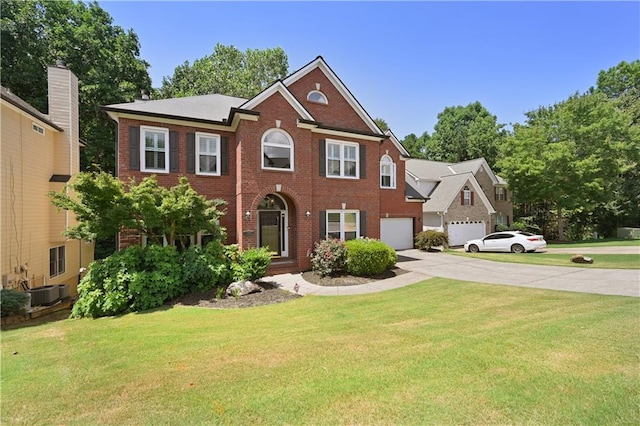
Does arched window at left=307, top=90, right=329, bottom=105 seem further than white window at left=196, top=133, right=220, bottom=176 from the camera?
Yes

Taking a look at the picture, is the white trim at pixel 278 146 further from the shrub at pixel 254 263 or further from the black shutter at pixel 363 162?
the black shutter at pixel 363 162

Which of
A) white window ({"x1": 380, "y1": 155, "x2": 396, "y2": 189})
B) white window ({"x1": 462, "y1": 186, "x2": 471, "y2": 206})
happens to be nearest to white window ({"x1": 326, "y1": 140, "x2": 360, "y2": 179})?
white window ({"x1": 380, "y1": 155, "x2": 396, "y2": 189})

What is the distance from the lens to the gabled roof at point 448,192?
23469 mm

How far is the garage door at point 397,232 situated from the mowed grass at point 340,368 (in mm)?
12530

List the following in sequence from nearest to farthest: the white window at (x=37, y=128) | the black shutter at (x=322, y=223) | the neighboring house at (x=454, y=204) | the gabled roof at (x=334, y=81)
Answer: the white window at (x=37, y=128)
the black shutter at (x=322, y=223)
the gabled roof at (x=334, y=81)
the neighboring house at (x=454, y=204)

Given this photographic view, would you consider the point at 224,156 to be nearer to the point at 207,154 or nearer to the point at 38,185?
the point at 207,154

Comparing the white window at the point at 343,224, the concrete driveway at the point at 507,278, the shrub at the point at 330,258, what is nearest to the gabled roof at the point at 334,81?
the white window at the point at 343,224

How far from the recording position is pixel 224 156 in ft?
42.9

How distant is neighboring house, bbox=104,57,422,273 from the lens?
11906mm

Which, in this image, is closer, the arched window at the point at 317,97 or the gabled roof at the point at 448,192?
the arched window at the point at 317,97

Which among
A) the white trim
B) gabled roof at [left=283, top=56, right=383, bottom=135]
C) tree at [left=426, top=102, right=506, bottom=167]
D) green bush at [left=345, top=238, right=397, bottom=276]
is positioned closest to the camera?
green bush at [left=345, top=238, right=397, bottom=276]

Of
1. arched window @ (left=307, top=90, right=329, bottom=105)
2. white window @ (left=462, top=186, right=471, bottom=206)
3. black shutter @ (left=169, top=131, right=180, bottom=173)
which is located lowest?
white window @ (left=462, top=186, right=471, bottom=206)

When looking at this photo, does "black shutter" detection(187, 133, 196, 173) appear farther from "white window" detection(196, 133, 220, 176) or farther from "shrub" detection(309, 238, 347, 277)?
"shrub" detection(309, 238, 347, 277)

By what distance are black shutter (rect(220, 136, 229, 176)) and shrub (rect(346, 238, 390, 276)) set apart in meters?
6.53
